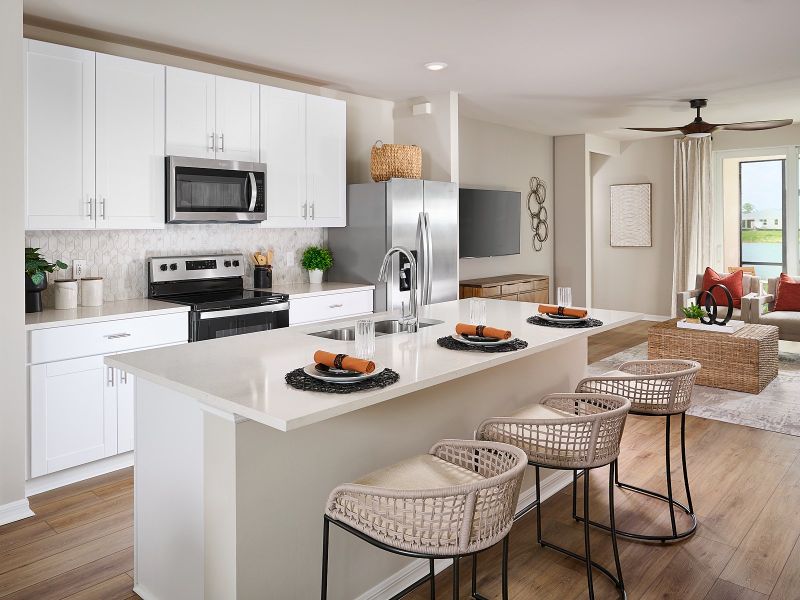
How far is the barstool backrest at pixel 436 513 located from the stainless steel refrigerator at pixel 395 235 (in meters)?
3.07

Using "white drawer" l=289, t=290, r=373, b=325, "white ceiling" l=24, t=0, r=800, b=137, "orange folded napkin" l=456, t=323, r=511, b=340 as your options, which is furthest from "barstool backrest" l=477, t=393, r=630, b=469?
"white drawer" l=289, t=290, r=373, b=325

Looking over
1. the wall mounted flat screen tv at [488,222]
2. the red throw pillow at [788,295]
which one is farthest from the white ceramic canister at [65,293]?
the red throw pillow at [788,295]

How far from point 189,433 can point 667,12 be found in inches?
130

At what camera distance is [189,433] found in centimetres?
208

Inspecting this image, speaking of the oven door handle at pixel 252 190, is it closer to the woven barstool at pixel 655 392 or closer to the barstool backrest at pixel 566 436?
the woven barstool at pixel 655 392

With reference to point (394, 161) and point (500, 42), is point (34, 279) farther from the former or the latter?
point (500, 42)

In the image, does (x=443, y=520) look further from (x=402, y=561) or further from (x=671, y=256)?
(x=671, y=256)

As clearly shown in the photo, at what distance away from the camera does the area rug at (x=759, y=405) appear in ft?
14.7

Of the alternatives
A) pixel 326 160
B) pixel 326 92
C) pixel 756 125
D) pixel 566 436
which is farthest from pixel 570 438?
pixel 756 125

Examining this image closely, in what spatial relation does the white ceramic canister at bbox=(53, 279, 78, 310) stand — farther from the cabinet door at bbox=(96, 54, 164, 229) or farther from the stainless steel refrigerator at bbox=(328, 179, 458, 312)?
the stainless steel refrigerator at bbox=(328, 179, 458, 312)

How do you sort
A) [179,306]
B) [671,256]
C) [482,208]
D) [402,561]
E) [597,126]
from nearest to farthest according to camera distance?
[402,561] → [179,306] → [482,208] → [597,126] → [671,256]

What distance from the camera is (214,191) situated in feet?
13.8

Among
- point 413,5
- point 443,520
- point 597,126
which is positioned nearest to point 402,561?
point 443,520

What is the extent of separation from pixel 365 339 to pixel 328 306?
2619 mm
